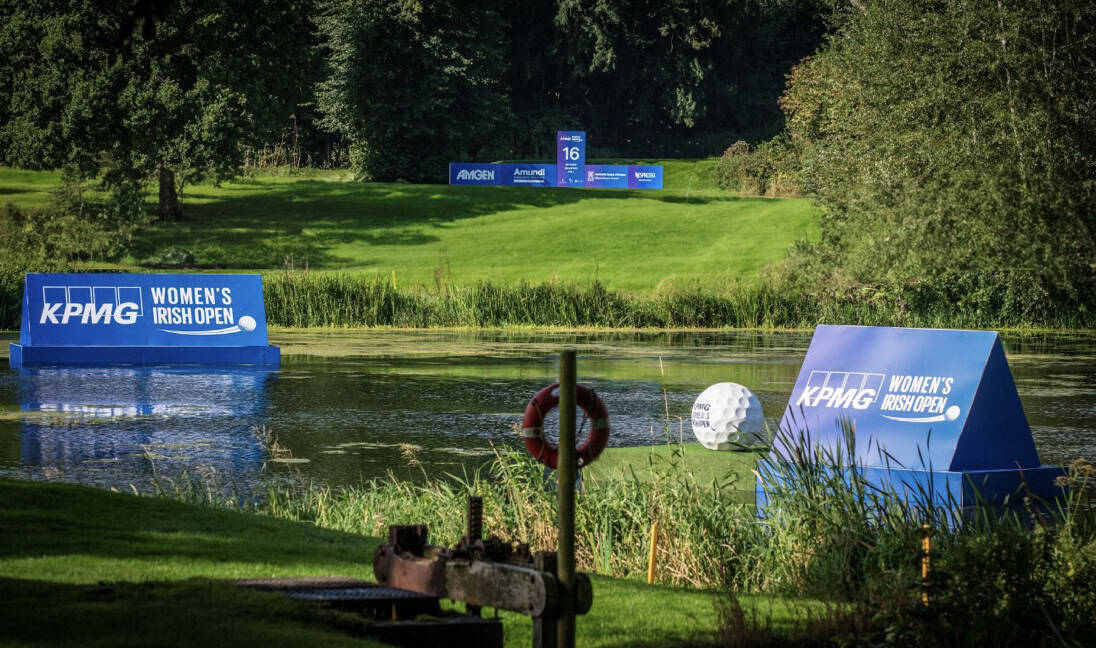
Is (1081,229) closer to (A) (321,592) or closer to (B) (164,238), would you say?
(A) (321,592)

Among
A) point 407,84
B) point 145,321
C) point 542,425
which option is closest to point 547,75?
point 407,84

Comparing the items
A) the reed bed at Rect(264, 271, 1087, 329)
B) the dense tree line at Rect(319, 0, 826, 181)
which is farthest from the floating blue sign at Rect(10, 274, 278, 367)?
the dense tree line at Rect(319, 0, 826, 181)

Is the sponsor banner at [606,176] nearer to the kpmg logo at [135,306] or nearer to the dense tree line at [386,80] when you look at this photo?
the dense tree line at [386,80]

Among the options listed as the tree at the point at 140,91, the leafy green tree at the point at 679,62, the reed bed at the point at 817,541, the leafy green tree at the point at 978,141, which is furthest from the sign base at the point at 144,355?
the leafy green tree at the point at 679,62

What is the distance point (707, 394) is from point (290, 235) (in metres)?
41.4

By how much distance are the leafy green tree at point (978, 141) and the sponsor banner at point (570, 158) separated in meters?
30.4

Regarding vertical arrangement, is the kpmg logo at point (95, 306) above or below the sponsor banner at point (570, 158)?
below

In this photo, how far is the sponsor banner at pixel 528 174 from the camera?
2702 inches

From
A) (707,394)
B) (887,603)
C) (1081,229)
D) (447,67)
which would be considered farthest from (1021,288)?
Result: (447,67)

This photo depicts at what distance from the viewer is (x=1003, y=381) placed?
12141 mm

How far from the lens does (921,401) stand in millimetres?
12164

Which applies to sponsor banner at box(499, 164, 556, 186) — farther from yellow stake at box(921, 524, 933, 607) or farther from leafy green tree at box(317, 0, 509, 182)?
yellow stake at box(921, 524, 933, 607)

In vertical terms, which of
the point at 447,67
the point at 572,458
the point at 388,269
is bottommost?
the point at 388,269

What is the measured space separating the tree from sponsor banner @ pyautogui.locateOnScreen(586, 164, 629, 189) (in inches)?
658
